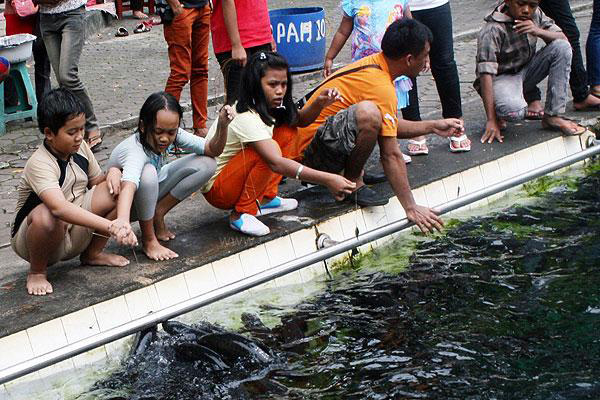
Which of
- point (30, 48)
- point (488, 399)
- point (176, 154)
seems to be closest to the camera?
point (488, 399)

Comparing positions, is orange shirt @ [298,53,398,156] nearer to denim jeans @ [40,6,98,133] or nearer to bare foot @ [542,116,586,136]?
bare foot @ [542,116,586,136]

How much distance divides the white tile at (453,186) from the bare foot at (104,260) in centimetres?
223

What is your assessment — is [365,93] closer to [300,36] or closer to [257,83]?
[257,83]

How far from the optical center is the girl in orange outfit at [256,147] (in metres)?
5.40

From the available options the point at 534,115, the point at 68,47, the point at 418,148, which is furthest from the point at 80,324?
the point at 534,115

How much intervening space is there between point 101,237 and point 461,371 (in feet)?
6.34

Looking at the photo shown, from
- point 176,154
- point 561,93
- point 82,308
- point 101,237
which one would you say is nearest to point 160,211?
point 101,237

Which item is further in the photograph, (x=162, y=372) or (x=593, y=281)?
(x=593, y=281)

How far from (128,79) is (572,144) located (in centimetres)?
498

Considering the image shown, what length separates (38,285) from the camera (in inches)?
193

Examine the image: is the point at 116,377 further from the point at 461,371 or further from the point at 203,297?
the point at 461,371

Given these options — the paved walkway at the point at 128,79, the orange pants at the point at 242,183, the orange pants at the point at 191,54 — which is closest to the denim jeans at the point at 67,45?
the paved walkway at the point at 128,79

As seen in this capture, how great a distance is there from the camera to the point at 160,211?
5.45 meters

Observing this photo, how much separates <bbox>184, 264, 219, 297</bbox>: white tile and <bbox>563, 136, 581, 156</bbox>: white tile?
3088 millimetres
